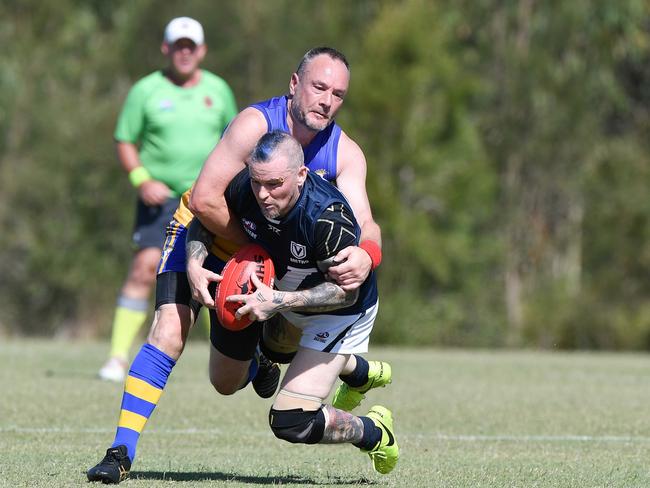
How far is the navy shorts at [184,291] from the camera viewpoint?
19.5 feet

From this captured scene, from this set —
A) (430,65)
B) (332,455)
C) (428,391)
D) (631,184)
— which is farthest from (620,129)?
(332,455)

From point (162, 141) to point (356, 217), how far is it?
481 cm

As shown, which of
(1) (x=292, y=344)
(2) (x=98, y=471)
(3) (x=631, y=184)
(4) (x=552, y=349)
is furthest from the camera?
(3) (x=631, y=184)

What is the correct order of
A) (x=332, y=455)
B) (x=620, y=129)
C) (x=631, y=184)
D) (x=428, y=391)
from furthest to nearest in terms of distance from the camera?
(x=620, y=129) → (x=631, y=184) → (x=428, y=391) → (x=332, y=455)

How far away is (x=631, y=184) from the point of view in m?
24.4

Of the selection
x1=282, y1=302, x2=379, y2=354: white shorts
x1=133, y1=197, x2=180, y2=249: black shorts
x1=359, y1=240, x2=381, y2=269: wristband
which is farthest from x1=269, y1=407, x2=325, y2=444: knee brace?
x1=133, y1=197, x2=180, y2=249: black shorts

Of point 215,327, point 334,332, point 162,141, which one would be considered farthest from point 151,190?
point 334,332

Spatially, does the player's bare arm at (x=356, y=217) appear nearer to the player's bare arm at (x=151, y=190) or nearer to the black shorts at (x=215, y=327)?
the black shorts at (x=215, y=327)

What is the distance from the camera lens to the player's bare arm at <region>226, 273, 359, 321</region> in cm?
539

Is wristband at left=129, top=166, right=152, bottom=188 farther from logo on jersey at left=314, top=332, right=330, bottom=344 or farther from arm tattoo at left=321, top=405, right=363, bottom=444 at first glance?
arm tattoo at left=321, top=405, right=363, bottom=444

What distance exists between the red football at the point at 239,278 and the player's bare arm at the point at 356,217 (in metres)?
0.28

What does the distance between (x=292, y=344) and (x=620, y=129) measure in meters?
24.4

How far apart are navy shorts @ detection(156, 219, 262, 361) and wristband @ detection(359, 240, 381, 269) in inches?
28.9

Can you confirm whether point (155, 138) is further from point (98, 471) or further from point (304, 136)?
point (98, 471)
